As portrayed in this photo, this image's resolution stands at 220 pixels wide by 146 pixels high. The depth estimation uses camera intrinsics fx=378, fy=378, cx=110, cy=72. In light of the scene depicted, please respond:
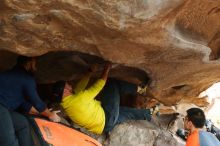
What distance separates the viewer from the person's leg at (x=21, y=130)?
15.1ft

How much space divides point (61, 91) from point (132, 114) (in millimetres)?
2078

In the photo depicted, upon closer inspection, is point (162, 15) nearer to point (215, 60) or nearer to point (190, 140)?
point (190, 140)

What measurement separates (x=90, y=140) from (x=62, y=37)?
5.88 ft

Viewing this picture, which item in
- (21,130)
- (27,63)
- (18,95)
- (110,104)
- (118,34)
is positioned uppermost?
(118,34)

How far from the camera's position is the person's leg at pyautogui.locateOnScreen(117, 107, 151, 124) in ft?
23.7

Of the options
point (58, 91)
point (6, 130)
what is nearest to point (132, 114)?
point (58, 91)

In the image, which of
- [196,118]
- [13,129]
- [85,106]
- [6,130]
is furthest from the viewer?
[85,106]

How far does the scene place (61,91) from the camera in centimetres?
585

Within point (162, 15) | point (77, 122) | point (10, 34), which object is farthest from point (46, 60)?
point (162, 15)

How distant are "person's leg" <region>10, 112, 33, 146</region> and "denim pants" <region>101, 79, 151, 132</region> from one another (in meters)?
Result: 2.12

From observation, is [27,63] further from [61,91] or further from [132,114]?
[132,114]

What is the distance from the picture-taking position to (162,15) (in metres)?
4.07

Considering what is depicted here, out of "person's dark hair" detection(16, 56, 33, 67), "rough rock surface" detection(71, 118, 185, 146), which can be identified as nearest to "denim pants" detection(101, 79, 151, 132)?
"rough rock surface" detection(71, 118, 185, 146)

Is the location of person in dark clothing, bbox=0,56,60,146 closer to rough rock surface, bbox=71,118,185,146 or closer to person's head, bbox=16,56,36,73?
person's head, bbox=16,56,36,73
